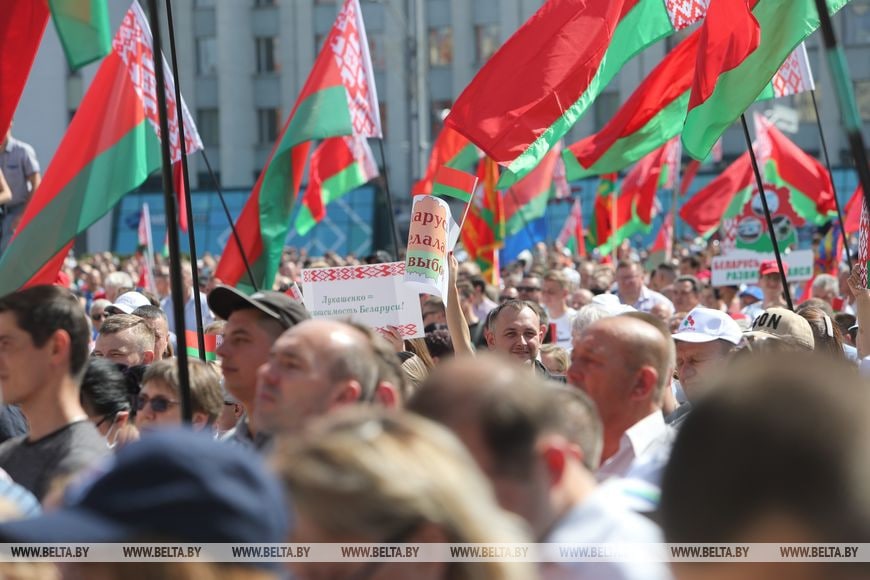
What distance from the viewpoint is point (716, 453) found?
1716 millimetres

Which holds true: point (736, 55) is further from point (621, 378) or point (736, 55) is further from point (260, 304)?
point (260, 304)

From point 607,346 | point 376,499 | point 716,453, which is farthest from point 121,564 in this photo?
point 607,346

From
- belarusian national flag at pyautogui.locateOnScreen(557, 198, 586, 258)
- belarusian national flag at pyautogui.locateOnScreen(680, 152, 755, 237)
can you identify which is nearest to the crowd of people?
belarusian national flag at pyautogui.locateOnScreen(680, 152, 755, 237)

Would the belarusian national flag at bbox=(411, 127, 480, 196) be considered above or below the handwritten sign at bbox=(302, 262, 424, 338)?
above

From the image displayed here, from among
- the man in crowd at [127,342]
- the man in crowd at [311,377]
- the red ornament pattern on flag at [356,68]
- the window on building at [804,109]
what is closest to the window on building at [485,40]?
the window on building at [804,109]

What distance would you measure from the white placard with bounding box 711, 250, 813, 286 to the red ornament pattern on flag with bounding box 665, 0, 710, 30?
19.1 ft

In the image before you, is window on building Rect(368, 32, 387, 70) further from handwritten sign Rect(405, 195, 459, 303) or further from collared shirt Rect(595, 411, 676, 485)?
collared shirt Rect(595, 411, 676, 485)

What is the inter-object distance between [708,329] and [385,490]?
421 cm

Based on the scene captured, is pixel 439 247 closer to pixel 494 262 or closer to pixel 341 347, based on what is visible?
pixel 341 347

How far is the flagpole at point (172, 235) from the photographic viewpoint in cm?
447

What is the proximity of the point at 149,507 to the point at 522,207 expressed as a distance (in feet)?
59.7

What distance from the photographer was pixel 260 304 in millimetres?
4613

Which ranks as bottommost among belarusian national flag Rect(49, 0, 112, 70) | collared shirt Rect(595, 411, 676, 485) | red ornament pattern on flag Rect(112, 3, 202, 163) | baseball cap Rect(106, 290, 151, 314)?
collared shirt Rect(595, 411, 676, 485)

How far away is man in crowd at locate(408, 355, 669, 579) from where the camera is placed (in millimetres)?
2588
